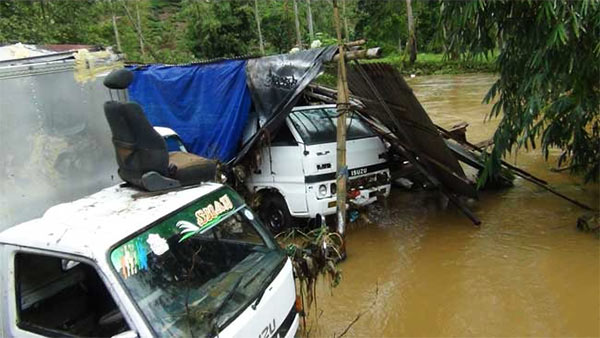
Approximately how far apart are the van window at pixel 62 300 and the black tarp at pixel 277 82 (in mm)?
3586

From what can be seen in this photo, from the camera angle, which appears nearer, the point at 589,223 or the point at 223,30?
the point at 589,223

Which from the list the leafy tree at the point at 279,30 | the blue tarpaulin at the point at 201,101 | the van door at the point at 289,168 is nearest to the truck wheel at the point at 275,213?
the van door at the point at 289,168

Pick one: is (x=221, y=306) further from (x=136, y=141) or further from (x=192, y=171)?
(x=136, y=141)

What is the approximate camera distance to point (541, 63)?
19.1 ft

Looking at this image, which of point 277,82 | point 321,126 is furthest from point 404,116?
point 277,82

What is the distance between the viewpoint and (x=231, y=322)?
2566 mm

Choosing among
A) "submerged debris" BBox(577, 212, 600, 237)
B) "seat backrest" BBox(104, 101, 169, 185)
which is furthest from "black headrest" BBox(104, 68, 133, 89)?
"submerged debris" BBox(577, 212, 600, 237)

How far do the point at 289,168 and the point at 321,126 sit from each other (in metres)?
0.79

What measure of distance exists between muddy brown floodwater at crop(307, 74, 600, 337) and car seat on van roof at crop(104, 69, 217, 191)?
2.12m

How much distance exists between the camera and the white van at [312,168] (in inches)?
246

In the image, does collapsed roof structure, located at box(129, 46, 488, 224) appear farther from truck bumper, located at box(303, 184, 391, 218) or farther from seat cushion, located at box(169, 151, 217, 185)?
seat cushion, located at box(169, 151, 217, 185)

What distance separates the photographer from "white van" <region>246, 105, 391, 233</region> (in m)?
6.26

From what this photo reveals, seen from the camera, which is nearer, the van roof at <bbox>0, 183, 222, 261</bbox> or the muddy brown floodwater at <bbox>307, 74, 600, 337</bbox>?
the van roof at <bbox>0, 183, 222, 261</bbox>

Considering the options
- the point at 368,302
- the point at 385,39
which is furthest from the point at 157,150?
the point at 385,39
